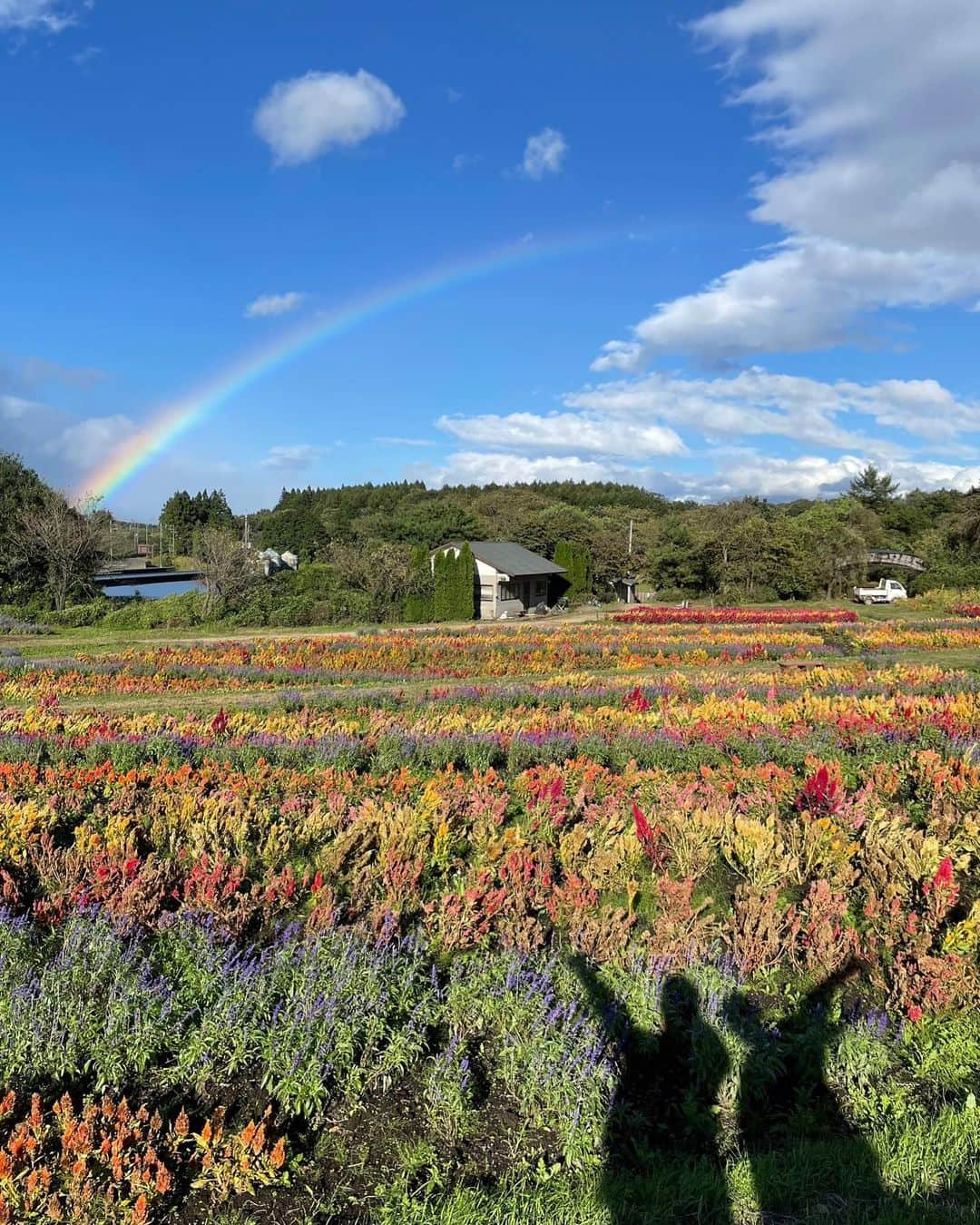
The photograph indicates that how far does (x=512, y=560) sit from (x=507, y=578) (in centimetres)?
277

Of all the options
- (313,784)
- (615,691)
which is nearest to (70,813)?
(313,784)

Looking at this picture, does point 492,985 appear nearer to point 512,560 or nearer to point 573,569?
point 512,560

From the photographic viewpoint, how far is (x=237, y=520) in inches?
4151

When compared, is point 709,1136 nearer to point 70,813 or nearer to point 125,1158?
point 125,1158

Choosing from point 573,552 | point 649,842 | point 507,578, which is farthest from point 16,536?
point 649,842

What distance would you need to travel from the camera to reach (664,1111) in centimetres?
353

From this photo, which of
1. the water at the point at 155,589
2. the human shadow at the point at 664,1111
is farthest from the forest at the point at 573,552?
the human shadow at the point at 664,1111

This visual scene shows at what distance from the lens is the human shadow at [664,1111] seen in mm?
2926

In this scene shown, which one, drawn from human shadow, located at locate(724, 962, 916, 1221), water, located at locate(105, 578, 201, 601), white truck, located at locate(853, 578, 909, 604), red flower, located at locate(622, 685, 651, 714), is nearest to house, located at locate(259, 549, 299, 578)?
water, located at locate(105, 578, 201, 601)

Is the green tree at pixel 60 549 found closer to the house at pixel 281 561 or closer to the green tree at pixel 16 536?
the green tree at pixel 16 536

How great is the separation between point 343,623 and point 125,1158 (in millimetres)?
33442

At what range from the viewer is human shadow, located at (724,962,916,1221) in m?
2.91

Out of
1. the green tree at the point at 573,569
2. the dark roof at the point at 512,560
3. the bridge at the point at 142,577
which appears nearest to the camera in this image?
the dark roof at the point at 512,560

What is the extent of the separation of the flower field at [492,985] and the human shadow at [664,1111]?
0.02 m
